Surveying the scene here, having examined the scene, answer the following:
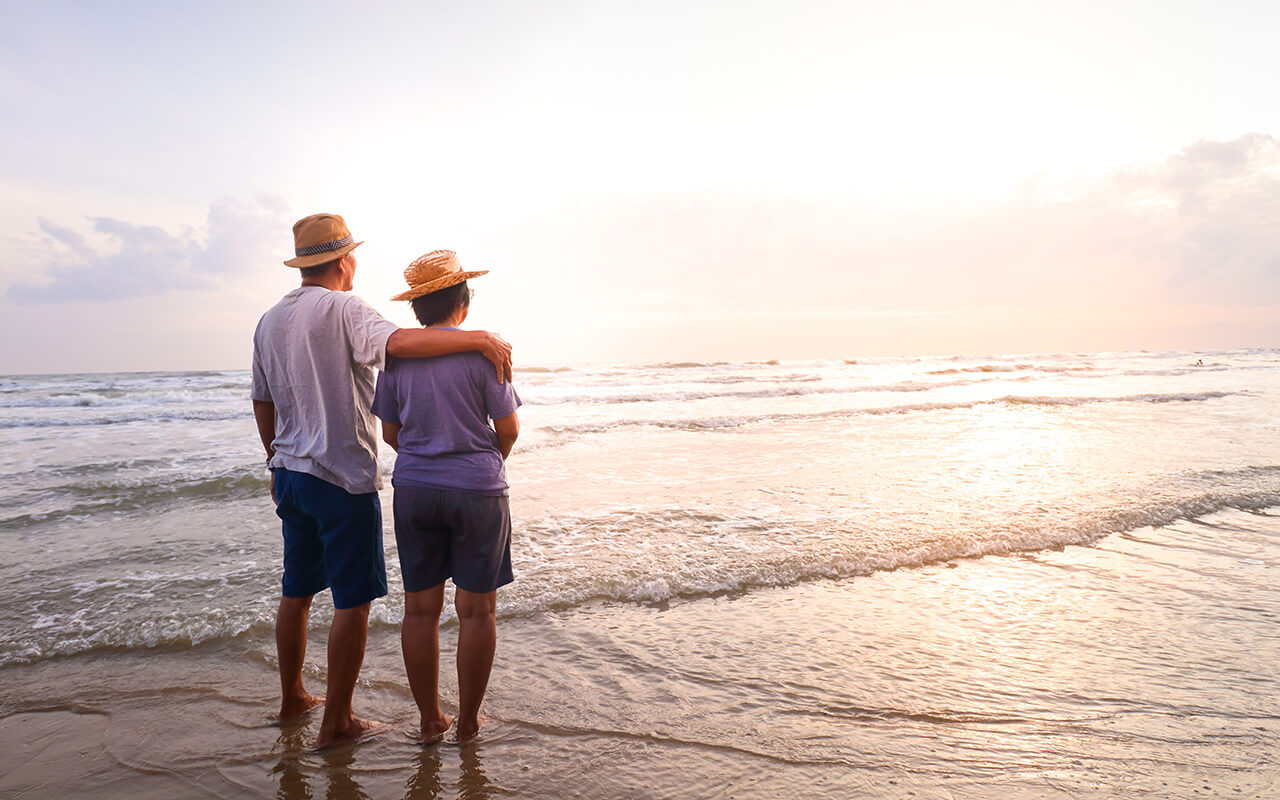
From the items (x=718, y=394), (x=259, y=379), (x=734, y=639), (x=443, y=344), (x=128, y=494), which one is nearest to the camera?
(x=443, y=344)

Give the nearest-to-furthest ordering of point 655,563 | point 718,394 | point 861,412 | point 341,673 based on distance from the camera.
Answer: point 341,673 → point 655,563 → point 861,412 → point 718,394

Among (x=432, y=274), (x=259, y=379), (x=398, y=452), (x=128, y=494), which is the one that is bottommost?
(x=128, y=494)

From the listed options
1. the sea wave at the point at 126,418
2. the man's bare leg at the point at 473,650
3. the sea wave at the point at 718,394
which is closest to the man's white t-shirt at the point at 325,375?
the man's bare leg at the point at 473,650

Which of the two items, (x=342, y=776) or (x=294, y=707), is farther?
Result: (x=294, y=707)

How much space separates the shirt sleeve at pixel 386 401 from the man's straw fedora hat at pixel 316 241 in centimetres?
61

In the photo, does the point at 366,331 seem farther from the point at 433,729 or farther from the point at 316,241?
the point at 433,729

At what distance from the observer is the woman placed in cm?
276

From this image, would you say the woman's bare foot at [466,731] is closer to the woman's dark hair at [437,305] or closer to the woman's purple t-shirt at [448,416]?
the woman's purple t-shirt at [448,416]

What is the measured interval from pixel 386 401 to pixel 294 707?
5.24 feet

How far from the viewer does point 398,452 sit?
2.93 meters

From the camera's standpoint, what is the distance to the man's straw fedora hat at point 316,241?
2988mm

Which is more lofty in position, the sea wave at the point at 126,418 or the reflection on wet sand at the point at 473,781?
the sea wave at the point at 126,418

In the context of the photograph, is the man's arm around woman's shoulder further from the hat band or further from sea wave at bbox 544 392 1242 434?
sea wave at bbox 544 392 1242 434

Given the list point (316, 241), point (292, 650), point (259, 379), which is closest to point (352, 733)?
point (292, 650)
